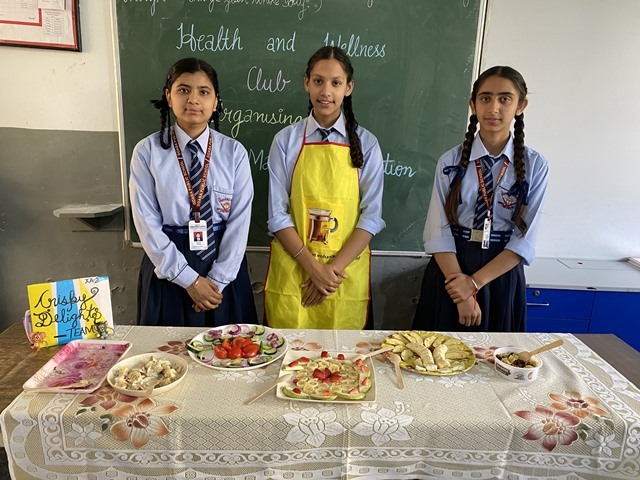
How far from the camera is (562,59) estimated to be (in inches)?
96.0

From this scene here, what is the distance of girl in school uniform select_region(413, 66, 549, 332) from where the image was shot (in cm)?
184

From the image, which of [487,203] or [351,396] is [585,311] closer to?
[487,203]

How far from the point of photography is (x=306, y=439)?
3.29ft

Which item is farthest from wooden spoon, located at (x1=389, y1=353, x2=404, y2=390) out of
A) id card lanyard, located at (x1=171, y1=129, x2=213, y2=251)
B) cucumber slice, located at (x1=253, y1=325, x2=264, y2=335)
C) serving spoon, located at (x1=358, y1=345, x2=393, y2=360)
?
id card lanyard, located at (x1=171, y1=129, x2=213, y2=251)

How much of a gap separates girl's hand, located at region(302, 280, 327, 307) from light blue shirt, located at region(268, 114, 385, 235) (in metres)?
0.26

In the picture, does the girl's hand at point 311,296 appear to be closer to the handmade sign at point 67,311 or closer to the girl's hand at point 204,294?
the girl's hand at point 204,294

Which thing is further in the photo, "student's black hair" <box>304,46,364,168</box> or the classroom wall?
the classroom wall

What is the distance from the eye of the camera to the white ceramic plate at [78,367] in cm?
109

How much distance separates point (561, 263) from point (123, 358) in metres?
2.30

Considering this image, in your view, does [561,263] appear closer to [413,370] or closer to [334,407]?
[413,370]

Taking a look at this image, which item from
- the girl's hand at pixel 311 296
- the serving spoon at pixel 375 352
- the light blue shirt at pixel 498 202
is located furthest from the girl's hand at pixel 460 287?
the serving spoon at pixel 375 352

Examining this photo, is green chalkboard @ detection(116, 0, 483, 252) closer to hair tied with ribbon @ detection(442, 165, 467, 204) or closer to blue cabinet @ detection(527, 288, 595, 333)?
hair tied with ribbon @ detection(442, 165, 467, 204)

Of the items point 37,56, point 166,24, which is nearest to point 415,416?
point 166,24

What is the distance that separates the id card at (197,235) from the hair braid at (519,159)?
4.02 feet
